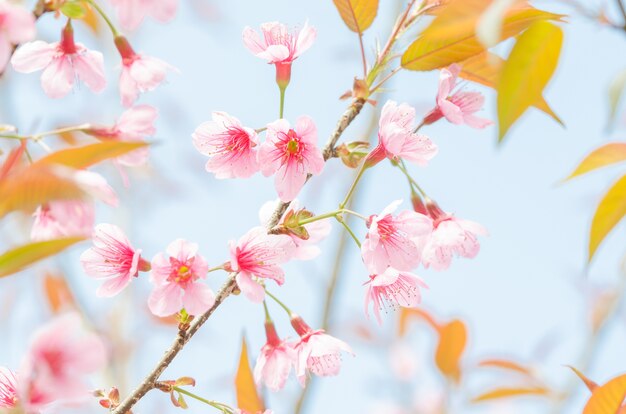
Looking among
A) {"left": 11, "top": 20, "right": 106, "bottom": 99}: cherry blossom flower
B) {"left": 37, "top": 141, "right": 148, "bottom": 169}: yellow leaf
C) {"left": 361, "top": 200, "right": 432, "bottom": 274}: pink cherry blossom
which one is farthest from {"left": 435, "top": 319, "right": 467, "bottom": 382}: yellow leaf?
{"left": 37, "top": 141, "right": 148, "bottom": 169}: yellow leaf

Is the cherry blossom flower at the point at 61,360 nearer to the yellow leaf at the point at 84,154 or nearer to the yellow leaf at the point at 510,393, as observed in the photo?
the yellow leaf at the point at 84,154

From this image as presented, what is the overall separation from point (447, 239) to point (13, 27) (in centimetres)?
49

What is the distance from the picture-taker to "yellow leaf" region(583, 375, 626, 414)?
663mm

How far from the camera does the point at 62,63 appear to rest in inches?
32.9

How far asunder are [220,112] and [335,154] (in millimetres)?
131

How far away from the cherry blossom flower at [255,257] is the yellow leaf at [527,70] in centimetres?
27

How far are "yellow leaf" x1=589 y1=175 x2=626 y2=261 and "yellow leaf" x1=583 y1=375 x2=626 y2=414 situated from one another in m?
0.12

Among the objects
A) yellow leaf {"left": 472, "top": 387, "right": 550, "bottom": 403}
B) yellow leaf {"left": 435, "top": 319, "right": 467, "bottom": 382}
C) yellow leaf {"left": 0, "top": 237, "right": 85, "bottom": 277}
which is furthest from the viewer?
yellow leaf {"left": 435, "top": 319, "right": 467, "bottom": 382}

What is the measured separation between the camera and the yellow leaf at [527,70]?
50 centimetres

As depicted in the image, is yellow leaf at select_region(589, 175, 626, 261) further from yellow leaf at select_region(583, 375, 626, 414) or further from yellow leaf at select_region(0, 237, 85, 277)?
yellow leaf at select_region(0, 237, 85, 277)

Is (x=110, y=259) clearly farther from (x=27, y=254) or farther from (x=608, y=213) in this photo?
(x=608, y=213)

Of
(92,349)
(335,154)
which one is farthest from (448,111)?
(92,349)

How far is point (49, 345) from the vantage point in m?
0.51

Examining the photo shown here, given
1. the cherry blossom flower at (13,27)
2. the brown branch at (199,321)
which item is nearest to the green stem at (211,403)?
the brown branch at (199,321)
